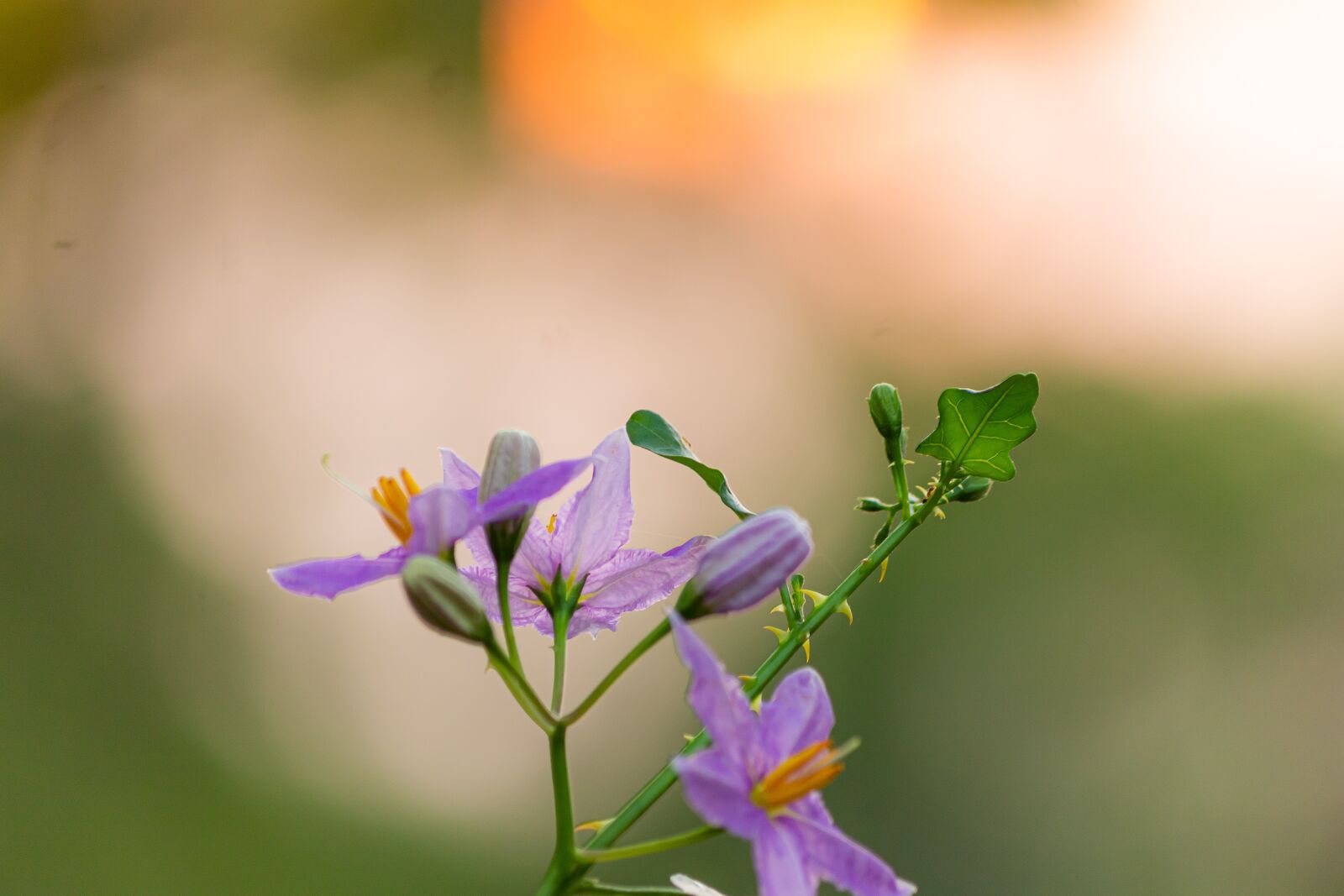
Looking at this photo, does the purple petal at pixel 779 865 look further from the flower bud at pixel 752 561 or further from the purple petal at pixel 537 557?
the purple petal at pixel 537 557

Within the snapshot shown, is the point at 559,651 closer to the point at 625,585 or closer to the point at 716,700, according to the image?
the point at 625,585

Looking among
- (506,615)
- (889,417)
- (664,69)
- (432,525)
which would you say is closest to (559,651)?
(506,615)

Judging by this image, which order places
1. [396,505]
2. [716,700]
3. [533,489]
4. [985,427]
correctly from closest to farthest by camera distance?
[716,700], [533,489], [396,505], [985,427]

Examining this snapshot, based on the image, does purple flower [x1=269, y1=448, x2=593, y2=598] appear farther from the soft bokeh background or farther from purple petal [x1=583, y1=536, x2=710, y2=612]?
the soft bokeh background

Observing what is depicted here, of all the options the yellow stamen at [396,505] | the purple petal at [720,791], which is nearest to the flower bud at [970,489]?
the purple petal at [720,791]

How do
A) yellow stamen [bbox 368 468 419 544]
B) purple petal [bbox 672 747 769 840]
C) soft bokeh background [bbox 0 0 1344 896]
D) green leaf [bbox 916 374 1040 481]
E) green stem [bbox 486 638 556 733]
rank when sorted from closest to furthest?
1. purple petal [bbox 672 747 769 840]
2. green stem [bbox 486 638 556 733]
3. yellow stamen [bbox 368 468 419 544]
4. green leaf [bbox 916 374 1040 481]
5. soft bokeh background [bbox 0 0 1344 896]

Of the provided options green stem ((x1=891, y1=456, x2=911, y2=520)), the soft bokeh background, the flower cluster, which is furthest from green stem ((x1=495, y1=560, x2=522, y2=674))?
the soft bokeh background
